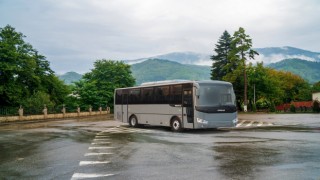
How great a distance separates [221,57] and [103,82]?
2475 centimetres

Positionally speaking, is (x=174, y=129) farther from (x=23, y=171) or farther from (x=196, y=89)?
(x=23, y=171)

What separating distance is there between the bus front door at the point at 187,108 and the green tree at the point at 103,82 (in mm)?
51593

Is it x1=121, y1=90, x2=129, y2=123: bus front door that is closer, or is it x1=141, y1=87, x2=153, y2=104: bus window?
x1=141, y1=87, x2=153, y2=104: bus window

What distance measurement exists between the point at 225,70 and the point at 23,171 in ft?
208

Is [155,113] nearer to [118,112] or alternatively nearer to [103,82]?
[118,112]

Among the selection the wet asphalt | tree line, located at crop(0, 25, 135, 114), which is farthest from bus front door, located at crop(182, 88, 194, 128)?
tree line, located at crop(0, 25, 135, 114)

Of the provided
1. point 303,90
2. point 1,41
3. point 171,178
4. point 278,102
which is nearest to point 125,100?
point 171,178

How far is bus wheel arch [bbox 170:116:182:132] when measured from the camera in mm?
20922

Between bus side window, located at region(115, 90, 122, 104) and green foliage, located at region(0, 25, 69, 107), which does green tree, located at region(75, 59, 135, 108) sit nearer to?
green foliage, located at region(0, 25, 69, 107)

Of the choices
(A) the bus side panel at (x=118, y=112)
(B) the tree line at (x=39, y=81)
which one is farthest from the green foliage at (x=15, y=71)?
(A) the bus side panel at (x=118, y=112)

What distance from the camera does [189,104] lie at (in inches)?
797

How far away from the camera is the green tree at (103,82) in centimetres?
7088

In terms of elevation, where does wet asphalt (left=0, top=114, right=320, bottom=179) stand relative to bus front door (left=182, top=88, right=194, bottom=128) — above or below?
A: below

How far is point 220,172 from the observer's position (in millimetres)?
8031
